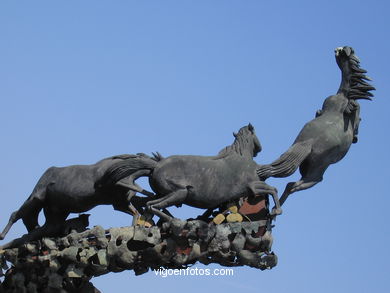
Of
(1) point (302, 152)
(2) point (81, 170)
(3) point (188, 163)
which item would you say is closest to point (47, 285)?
(2) point (81, 170)

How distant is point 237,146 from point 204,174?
0.81m

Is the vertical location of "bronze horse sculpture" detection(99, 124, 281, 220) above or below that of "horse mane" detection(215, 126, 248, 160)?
below

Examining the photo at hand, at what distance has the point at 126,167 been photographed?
1452 centimetres

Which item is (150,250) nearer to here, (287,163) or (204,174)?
(204,174)

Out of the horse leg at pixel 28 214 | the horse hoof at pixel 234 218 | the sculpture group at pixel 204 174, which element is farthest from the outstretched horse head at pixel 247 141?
the horse leg at pixel 28 214

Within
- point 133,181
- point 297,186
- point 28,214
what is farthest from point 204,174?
point 28,214

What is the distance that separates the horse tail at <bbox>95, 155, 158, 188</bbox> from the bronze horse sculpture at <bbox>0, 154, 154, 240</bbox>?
84 mm

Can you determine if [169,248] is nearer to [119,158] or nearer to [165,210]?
[165,210]

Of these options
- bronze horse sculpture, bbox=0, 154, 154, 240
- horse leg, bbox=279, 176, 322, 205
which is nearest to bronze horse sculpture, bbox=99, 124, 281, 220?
bronze horse sculpture, bbox=0, 154, 154, 240

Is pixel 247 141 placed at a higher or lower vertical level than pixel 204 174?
higher

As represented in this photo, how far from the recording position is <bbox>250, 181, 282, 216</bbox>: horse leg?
14320mm

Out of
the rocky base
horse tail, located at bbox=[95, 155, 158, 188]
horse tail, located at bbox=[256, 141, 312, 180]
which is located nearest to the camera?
the rocky base

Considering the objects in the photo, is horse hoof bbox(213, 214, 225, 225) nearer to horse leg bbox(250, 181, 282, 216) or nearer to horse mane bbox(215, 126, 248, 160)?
horse leg bbox(250, 181, 282, 216)

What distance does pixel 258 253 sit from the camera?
46.1ft
